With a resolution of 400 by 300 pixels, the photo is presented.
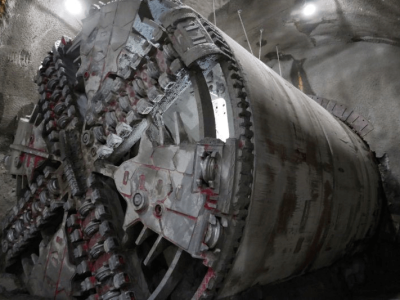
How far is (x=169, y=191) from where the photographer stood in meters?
2.02

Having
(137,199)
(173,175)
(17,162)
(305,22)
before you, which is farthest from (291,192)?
(305,22)

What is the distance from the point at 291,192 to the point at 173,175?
0.82m

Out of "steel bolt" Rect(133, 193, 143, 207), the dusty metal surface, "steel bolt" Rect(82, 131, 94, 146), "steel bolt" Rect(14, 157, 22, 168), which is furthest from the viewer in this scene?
"steel bolt" Rect(14, 157, 22, 168)

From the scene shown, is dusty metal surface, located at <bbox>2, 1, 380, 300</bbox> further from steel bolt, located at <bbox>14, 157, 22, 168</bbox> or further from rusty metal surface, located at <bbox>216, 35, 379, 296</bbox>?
steel bolt, located at <bbox>14, 157, 22, 168</bbox>

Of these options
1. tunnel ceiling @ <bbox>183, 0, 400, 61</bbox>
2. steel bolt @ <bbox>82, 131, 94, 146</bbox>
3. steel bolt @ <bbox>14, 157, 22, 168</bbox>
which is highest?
tunnel ceiling @ <bbox>183, 0, 400, 61</bbox>

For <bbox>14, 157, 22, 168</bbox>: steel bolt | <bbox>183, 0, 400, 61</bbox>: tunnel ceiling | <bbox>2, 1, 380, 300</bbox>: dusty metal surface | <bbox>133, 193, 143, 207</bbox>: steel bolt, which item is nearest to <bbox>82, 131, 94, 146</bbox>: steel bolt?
<bbox>2, 1, 380, 300</bbox>: dusty metal surface

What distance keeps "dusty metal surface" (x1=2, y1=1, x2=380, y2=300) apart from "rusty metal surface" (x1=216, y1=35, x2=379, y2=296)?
1 cm

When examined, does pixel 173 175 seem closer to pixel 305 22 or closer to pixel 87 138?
pixel 87 138

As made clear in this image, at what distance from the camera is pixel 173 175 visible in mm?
A: 2027

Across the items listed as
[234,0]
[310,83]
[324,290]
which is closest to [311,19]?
[310,83]

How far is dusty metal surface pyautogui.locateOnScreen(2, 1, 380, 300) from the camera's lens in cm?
188

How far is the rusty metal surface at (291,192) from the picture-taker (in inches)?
76.6

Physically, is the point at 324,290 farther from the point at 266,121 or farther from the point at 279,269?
the point at 266,121

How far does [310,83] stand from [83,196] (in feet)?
12.8
